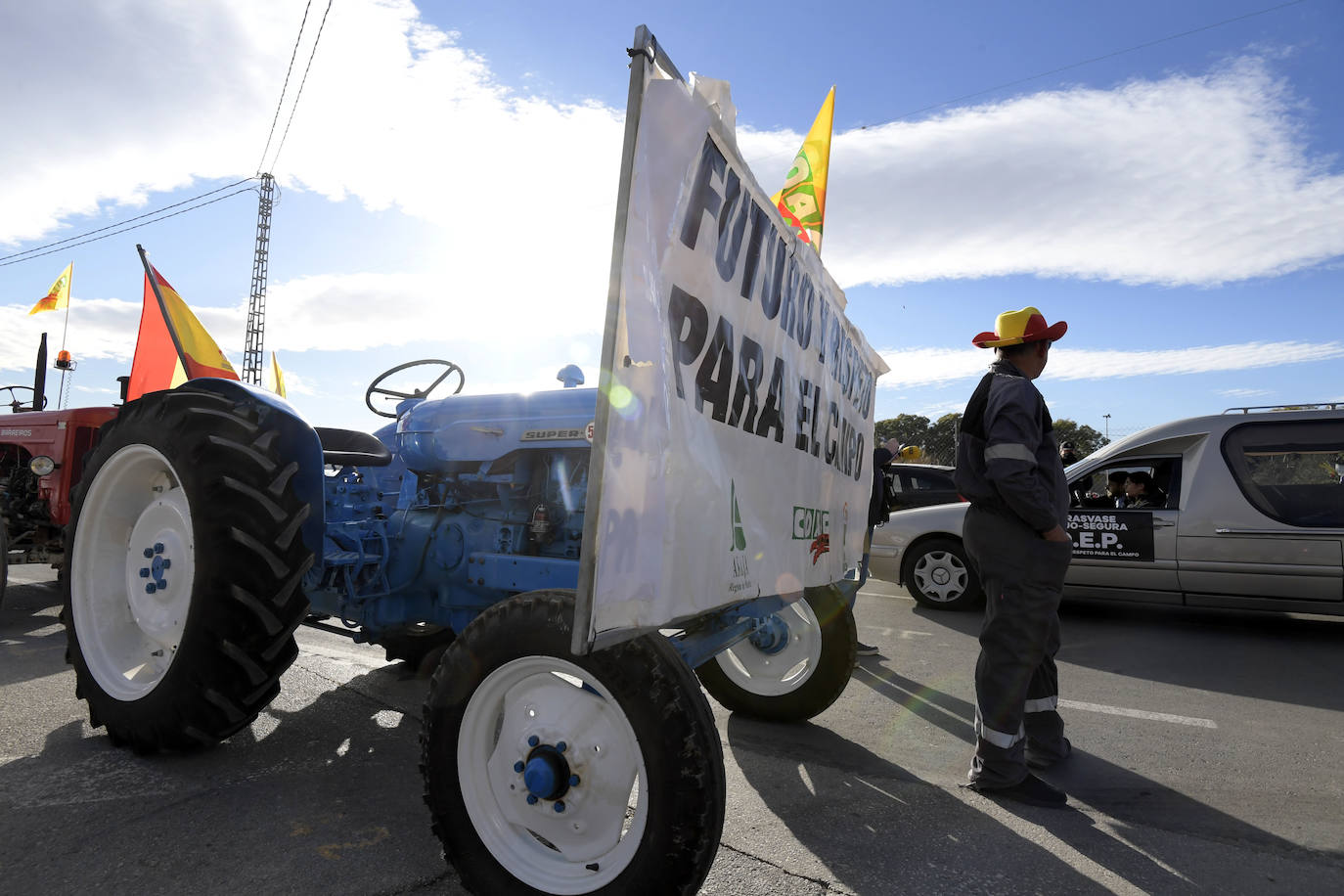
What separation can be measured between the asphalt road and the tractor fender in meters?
0.86

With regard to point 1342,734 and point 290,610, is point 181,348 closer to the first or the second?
point 290,610

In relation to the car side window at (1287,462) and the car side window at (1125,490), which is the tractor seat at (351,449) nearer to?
the car side window at (1125,490)

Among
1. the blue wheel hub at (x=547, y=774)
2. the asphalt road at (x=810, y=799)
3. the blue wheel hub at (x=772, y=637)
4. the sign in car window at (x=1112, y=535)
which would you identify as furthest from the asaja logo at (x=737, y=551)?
the sign in car window at (x=1112, y=535)

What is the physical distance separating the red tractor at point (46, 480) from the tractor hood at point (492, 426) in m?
3.39

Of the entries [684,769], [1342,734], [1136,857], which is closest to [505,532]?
[684,769]

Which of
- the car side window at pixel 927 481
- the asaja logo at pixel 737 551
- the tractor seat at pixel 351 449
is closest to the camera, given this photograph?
the asaja logo at pixel 737 551

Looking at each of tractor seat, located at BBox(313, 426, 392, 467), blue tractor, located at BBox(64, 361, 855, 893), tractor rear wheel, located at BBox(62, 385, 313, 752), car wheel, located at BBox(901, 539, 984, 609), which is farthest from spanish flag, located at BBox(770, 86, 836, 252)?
tractor rear wheel, located at BBox(62, 385, 313, 752)

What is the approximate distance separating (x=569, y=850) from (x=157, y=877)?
1.10 metres

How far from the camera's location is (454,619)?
10.6ft

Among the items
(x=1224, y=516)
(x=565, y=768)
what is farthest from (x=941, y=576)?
(x=565, y=768)

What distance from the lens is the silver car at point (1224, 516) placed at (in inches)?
220

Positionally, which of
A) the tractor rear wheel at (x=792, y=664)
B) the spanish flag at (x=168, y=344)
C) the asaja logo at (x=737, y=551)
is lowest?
the tractor rear wheel at (x=792, y=664)

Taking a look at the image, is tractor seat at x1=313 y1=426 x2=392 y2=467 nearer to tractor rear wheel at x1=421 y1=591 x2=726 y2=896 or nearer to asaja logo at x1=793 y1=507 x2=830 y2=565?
tractor rear wheel at x1=421 y1=591 x2=726 y2=896

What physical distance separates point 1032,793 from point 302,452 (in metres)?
2.89
